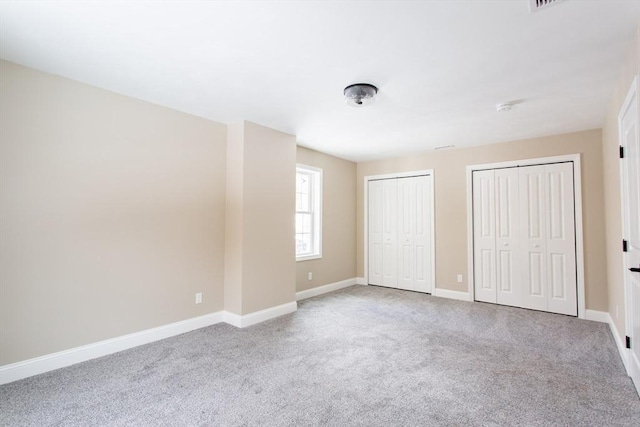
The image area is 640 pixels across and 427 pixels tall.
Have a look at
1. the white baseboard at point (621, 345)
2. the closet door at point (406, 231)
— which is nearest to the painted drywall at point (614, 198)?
the white baseboard at point (621, 345)

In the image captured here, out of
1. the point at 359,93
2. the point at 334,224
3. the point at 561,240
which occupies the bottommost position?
Answer: the point at 561,240

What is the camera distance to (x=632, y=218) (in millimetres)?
2371

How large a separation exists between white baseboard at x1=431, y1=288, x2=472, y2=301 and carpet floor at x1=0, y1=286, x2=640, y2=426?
123 cm

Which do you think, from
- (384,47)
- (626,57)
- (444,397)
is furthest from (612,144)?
(444,397)

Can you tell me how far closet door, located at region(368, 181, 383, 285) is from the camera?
233 inches

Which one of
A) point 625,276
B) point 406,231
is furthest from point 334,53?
point 406,231

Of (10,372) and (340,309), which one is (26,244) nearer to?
(10,372)

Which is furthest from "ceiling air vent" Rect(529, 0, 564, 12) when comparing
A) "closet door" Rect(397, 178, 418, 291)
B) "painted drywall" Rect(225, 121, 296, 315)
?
"closet door" Rect(397, 178, 418, 291)

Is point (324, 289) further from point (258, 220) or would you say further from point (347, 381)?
point (347, 381)

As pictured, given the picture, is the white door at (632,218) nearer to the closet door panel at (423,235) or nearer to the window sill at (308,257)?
the closet door panel at (423,235)

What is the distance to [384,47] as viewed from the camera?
2188mm

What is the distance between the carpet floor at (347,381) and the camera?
1.96 meters

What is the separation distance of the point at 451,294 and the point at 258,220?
338 centimetres

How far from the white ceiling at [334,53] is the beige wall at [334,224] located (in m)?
1.98
